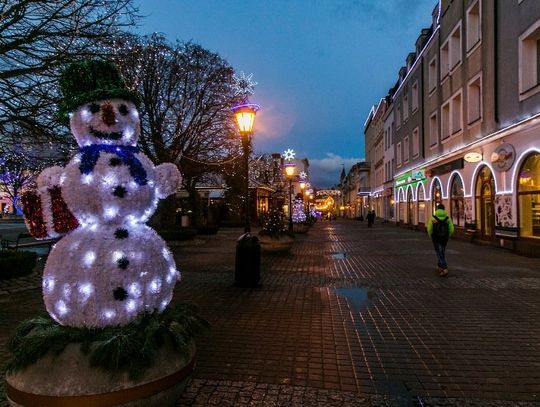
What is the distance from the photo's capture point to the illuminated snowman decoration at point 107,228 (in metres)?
3.37

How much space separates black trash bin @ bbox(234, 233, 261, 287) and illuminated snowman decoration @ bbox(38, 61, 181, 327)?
5452mm

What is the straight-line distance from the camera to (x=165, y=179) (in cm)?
389

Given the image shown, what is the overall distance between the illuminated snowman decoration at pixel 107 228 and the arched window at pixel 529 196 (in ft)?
46.8

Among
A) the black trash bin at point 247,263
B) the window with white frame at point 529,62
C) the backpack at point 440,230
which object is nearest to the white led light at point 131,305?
the black trash bin at point 247,263

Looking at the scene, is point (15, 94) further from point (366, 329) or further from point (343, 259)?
point (343, 259)

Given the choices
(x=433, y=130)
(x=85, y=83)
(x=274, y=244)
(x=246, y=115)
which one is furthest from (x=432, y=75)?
(x=85, y=83)

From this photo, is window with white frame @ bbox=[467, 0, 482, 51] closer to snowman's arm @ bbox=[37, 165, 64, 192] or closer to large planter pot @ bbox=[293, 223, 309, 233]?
large planter pot @ bbox=[293, 223, 309, 233]

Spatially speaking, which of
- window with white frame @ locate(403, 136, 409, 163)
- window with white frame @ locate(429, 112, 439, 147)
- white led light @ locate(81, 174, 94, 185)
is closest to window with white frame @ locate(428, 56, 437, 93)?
window with white frame @ locate(429, 112, 439, 147)

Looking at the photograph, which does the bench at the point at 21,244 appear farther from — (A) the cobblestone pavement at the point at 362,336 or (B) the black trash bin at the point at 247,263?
(B) the black trash bin at the point at 247,263

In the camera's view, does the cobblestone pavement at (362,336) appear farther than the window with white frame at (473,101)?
No

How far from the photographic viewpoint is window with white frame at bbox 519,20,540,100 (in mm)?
14406

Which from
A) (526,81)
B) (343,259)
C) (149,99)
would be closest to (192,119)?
(149,99)

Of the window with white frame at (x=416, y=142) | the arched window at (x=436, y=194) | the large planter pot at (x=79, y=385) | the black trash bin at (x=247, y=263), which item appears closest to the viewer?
the large planter pot at (x=79, y=385)

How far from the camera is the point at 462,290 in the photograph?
8789 mm
